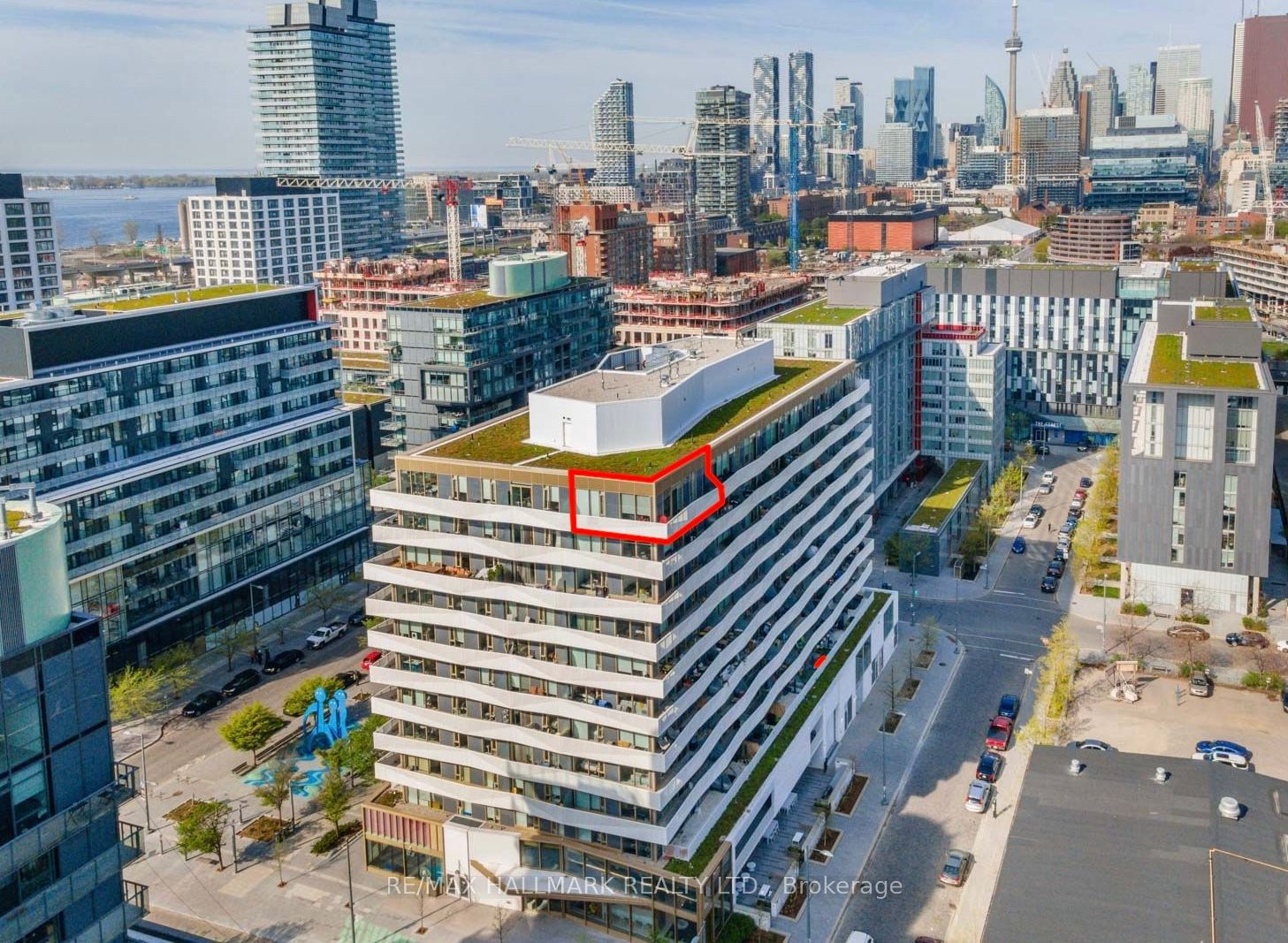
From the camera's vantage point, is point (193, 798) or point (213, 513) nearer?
point (193, 798)

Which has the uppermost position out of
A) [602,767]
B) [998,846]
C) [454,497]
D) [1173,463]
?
[454,497]

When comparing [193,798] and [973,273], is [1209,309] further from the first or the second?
[193,798]

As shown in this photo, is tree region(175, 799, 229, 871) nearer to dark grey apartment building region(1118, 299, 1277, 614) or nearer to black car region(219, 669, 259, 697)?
black car region(219, 669, 259, 697)

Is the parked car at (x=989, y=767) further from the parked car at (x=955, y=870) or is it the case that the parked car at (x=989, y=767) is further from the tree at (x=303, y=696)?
the tree at (x=303, y=696)

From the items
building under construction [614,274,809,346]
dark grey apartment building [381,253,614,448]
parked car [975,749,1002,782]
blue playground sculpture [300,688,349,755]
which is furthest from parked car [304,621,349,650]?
building under construction [614,274,809,346]

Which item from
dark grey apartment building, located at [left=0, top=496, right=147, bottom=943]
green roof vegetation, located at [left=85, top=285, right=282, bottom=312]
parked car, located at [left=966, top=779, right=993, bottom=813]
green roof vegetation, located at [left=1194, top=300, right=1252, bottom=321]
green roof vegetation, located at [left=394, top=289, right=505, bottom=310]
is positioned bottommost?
parked car, located at [left=966, top=779, right=993, bottom=813]

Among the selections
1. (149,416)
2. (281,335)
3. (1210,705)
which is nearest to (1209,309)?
(1210,705)

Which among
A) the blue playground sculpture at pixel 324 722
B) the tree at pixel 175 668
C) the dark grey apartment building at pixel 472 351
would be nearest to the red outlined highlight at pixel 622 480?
the blue playground sculpture at pixel 324 722
